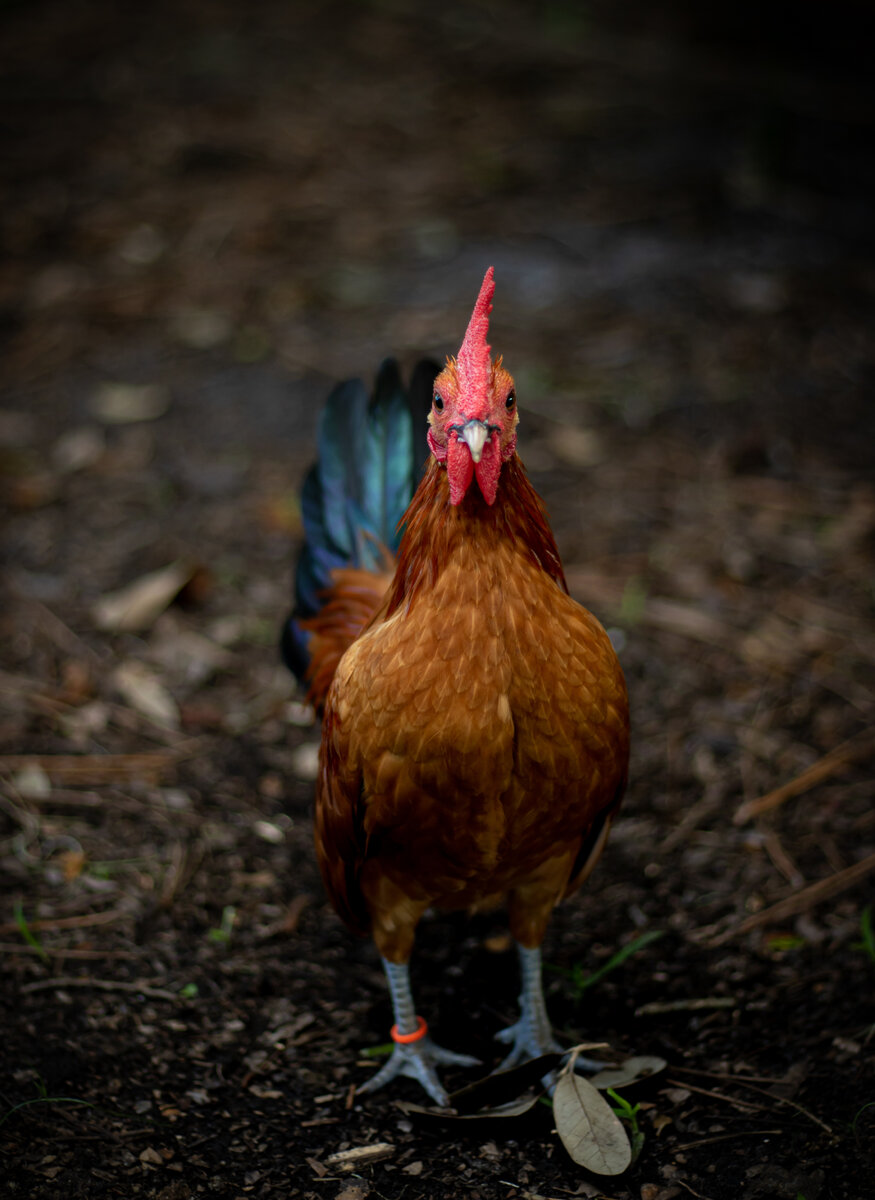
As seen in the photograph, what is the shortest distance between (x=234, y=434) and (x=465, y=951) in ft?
11.3

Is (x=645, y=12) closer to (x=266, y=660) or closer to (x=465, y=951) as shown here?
(x=266, y=660)

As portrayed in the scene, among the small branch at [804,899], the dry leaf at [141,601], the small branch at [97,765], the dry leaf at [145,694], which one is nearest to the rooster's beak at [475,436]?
the small branch at [804,899]

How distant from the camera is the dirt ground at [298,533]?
8.79 feet

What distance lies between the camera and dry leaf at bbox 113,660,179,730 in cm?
411

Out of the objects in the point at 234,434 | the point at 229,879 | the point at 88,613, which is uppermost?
the point at 234,434

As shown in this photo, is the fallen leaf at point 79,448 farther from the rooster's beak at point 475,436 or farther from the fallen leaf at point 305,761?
the rooster's beak at point 475,436

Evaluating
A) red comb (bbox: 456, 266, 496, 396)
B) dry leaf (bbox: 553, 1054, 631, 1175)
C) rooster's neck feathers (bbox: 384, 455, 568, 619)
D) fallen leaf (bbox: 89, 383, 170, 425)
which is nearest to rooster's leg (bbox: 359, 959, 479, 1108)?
dry leaf (bbox: 553, 1054, 631, 1175)

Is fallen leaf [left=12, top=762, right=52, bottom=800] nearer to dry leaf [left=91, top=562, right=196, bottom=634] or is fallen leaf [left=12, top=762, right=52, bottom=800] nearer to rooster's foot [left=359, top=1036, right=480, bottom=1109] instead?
dry leaf [left=91, top=562, right=196, bottom=634]

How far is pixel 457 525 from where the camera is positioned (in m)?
2.31

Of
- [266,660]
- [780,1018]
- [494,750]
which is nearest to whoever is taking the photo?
[494,750]

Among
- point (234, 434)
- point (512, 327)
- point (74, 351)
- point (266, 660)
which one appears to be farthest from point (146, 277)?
point (266, 660)

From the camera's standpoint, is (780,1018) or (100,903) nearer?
(780,1018)

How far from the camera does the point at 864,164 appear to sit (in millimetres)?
7203

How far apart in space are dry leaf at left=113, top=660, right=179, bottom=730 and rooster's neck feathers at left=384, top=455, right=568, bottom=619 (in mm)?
1949
